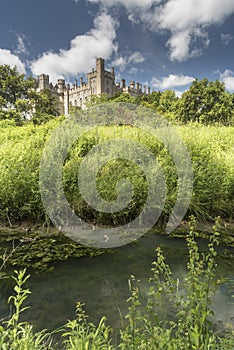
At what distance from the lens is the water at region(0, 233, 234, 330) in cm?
215

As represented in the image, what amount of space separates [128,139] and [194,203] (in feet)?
6.08

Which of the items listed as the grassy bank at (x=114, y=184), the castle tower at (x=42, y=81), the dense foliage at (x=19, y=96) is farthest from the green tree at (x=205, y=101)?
the castle tower at (x=42, y=81)

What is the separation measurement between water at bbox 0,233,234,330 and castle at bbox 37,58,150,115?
134 feet

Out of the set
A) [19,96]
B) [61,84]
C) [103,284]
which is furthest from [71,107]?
[61,84]

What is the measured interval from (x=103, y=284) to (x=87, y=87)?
4890 cm

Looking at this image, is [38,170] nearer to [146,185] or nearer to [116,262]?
[146,185]

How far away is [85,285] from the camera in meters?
2.62

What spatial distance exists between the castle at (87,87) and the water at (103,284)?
40.7m

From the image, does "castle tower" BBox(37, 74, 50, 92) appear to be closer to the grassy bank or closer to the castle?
the castle

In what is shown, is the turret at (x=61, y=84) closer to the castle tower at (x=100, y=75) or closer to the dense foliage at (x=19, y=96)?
the castle tower at (x=100, y=75)

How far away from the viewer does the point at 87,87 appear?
48.2m

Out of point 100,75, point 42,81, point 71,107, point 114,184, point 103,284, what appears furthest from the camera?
point 42,81

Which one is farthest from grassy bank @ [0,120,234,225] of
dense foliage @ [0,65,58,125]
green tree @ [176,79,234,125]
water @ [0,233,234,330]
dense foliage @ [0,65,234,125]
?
green tree @ [176,79,234,125]

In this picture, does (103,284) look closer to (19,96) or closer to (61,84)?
(19,96)
